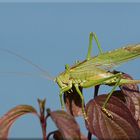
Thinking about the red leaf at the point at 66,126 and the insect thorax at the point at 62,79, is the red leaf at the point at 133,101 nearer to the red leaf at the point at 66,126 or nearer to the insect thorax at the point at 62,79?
the red leaf at the point at 66,126

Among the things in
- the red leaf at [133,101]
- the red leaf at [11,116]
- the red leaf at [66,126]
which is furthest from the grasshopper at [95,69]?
the red leaf at [66,126]

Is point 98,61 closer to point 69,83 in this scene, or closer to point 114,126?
point 69,83

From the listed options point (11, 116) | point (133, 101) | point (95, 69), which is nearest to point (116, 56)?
point (95, 69)

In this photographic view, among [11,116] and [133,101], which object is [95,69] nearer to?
[133,101]

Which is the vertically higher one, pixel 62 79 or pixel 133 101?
Answer: pixel 62 79

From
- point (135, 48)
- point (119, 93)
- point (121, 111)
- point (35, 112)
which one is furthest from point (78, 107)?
point (135, 48)
